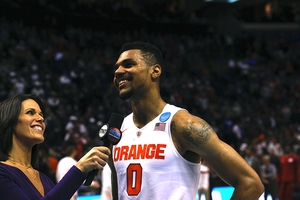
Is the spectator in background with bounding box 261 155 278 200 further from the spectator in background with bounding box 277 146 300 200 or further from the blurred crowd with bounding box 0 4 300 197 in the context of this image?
the spectator in background with bounding box 277 146 300 200

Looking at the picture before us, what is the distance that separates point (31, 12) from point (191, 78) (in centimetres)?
774

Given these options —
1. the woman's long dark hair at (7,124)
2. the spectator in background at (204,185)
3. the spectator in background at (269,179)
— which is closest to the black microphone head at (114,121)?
the woman's long dark hair at (7,124)

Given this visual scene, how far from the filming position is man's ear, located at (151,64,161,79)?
242 cm

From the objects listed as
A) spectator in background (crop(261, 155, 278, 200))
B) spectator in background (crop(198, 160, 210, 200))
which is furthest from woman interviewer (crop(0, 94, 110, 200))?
spectator in background (crop(261, 155, 278, 200))

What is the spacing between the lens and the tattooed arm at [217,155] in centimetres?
188

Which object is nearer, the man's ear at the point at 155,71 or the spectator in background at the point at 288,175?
the man's ear at the point at 155,71

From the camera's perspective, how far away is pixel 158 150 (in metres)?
2.08

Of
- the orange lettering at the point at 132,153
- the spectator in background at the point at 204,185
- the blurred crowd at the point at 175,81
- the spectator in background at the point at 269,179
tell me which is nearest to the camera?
the orange lettering at the point at 132,153

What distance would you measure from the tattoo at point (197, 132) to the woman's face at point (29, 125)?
1.02m

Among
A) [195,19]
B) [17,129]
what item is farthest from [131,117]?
[195,19]

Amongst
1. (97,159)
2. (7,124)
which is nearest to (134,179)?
(97,159)

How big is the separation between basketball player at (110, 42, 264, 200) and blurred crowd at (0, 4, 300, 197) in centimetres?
438

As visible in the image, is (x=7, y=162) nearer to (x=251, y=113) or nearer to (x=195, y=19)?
(x=251, y=113)

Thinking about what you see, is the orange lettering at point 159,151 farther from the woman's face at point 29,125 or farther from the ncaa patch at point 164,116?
the woman's face at point 29,125
